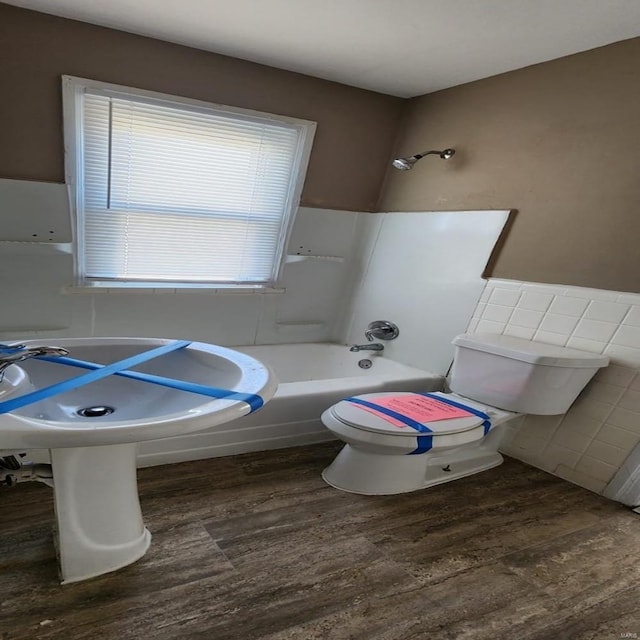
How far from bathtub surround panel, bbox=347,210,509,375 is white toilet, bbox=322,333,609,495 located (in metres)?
0.45

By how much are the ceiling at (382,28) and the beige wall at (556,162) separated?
0.37 ft

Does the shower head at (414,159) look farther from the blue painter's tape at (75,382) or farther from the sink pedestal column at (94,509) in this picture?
the sink pedestal column at (94,509)

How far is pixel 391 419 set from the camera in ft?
6.08

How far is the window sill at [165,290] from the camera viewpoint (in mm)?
2381

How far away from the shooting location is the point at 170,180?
96.7 inches

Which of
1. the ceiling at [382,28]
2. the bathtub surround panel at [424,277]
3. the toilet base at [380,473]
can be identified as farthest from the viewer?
the bathtub surround panel at [424,277]

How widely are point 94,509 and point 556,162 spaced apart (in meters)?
2.35

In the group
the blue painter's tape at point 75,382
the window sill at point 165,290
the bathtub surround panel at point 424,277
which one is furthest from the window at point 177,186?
the blue painter's tape at point 75,382

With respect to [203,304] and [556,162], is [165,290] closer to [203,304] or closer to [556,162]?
[203,304]

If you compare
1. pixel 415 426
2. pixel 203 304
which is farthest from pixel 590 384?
pixel 203 304

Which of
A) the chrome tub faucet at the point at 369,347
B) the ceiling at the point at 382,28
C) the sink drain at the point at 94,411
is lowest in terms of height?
the chrome tub faucet at the point at 369,347

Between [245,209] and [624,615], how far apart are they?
2.47 metres

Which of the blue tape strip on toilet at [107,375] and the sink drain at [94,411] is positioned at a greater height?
the blue tape strip on toilet at [107,375]

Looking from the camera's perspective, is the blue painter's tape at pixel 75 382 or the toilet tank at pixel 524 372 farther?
the toilet tank at pixel 524 372
